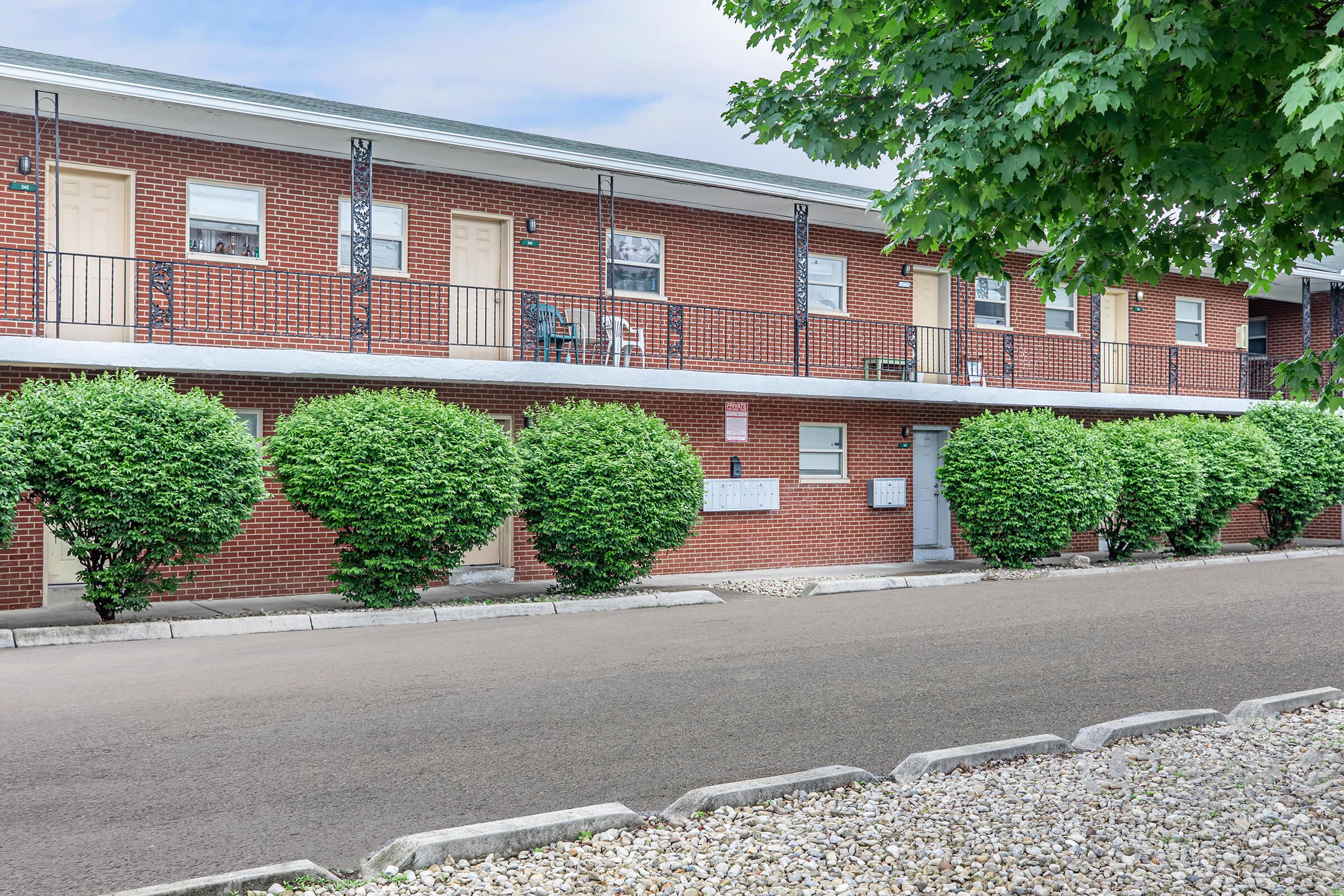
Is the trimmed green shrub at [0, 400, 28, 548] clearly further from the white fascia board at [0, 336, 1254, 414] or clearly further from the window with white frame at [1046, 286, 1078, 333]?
the window with white frame at [1046, 286, 1078, 333]

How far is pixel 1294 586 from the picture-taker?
15117mm

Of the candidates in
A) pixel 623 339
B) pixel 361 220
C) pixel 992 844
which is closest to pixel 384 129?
pixel 361 220

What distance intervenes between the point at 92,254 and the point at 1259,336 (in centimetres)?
2701

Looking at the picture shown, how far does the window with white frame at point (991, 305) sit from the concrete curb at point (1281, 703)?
14552mm

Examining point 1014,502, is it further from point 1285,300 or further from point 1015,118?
point 1285,300

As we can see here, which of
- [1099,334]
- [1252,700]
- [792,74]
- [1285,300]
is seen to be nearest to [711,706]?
[1252,700]

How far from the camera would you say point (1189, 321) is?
24562 mm

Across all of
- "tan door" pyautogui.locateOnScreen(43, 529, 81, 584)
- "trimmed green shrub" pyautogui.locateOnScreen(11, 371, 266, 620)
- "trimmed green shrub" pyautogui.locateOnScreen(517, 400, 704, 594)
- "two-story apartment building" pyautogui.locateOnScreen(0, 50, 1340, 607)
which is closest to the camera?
"trimmed green shrub" pyautogui.locateOnScreen(11, 371, 266, 620)

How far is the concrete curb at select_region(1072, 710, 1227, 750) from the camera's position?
20.3 ft

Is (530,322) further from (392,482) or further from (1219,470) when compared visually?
(1219,470)

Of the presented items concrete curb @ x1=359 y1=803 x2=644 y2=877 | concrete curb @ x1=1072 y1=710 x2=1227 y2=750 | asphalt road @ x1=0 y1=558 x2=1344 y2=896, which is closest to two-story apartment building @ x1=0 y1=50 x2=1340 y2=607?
asphalt road @ x1=0 y1=558 x2=1344 y2=896

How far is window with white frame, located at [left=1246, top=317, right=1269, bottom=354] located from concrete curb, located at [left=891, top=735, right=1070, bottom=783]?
85.4 ft

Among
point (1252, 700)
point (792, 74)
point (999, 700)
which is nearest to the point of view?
point (792, 74)

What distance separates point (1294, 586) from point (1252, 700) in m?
9.40
